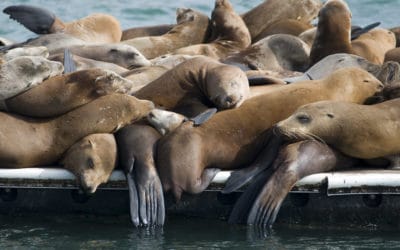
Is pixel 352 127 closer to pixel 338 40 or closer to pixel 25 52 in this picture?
pixel 338 40

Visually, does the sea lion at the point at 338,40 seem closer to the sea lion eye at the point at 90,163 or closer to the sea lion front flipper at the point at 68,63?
the sea lion front flipper at the point at 68,63

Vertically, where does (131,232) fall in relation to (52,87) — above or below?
below

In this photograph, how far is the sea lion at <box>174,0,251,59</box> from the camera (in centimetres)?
1168

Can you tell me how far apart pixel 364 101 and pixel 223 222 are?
151cm

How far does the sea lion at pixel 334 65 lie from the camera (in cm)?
996

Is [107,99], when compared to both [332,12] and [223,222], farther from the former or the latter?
[332,12]

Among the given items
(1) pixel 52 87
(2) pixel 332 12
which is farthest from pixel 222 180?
(2) pixel 332 12

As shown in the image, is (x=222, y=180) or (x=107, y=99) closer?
(x=222, y=180)

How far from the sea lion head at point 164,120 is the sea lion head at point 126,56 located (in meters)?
2.27

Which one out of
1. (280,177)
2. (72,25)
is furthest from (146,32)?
(280,177)

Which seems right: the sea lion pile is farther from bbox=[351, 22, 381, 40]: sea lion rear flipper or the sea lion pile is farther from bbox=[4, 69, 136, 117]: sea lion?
bbox=[351, 22, 381, 40]: sea lion rear flipper

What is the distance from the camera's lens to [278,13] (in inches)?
504

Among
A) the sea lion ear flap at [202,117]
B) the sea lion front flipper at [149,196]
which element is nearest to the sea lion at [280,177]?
the sea lion front flipper at [149,196]

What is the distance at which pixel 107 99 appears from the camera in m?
8.71
